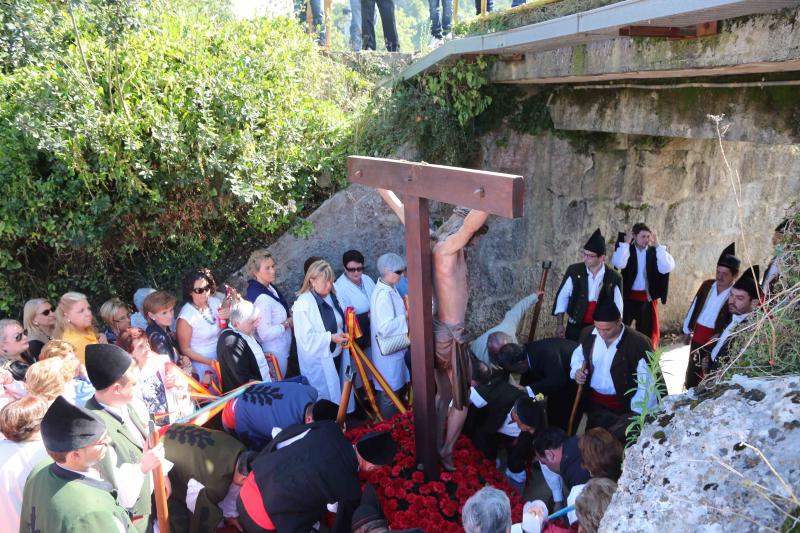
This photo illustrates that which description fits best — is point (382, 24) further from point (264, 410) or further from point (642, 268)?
point (264, 410)

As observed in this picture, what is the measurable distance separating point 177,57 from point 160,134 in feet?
3.15

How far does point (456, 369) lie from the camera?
355 centimetres

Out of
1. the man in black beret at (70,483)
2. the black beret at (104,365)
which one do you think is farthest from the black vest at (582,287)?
the man in black beret at (70,483)

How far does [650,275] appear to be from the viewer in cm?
631

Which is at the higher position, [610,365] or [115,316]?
[115,316]

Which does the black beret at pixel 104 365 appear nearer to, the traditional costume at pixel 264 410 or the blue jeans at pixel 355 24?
the traditional costume at pixel 264 410

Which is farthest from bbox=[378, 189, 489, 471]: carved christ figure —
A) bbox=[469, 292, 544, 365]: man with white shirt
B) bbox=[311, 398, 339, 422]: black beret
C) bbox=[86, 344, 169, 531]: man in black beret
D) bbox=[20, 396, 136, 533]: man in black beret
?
bbox=[20, 396, 136, 533]: man in black beret

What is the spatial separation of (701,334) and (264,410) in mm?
3802

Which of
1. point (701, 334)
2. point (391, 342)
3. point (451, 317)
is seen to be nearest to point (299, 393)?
point (451, 317)

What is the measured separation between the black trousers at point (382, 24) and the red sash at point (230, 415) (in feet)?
21.9

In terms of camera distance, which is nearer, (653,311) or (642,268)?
(642,268)

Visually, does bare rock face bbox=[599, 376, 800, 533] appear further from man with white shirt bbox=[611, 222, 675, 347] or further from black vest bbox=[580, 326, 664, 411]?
man with white shirt bbox=[611, 222, 675, 347]

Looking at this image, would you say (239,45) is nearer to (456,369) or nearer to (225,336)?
(225,336)

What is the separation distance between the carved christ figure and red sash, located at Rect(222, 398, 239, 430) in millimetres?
1371
